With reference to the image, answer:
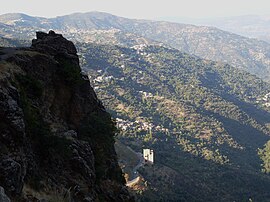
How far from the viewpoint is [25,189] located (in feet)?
55.5

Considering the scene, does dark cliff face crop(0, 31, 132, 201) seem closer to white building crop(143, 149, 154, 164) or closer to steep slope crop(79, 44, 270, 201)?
steep slope crop(79, 44, 270, 201)

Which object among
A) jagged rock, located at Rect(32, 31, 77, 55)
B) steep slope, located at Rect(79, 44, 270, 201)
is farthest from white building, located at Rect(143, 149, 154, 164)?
jagged rock, located at Rect(32, 31, 77, 55)

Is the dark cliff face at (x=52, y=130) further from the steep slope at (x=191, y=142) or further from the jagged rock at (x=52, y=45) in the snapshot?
the steep slope at (x=191, y=142)

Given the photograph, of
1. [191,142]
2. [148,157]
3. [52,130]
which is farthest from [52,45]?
[191,142]

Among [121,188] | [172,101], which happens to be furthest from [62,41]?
[172,101]

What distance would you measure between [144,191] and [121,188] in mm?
45568

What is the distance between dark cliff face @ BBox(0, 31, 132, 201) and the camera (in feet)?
55.0

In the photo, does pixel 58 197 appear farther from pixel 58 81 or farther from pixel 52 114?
pixel 58 81

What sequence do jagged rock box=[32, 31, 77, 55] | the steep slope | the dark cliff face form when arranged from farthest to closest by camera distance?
1. the steep slope
2. jagged rock box=[32, 31, 77, 55]
3. the dark cliff face

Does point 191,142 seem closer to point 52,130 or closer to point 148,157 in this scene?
point 148,157

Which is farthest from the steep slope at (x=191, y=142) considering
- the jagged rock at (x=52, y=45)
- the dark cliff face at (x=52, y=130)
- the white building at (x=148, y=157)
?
the jagged rock at (x=52, y=45)

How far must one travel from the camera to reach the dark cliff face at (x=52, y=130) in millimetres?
16750

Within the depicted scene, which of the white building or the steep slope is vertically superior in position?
the white building

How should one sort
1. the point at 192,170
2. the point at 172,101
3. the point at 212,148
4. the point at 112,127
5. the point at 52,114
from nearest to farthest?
the point at 52,114
the point at 112,127
the point at 192,170
the point at 212,148
the point at 172,101
